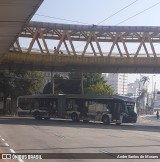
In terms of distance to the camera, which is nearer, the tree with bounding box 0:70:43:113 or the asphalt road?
the asphalt road

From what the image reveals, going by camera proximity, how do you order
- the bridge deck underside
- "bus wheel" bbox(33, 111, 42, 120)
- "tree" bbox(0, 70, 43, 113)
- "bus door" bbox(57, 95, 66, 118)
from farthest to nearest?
"tree" bbox(0, 70, 43, 113) → "bus wheel" bbox(33, 111, 42, 120) → "bus door" bbox(57, 95, 66, 118) → the bridge deck underside

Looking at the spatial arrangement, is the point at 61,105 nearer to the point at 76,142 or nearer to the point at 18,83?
the point at 18,83

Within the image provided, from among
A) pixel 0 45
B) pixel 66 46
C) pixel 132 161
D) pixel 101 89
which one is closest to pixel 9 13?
pixel 132 161

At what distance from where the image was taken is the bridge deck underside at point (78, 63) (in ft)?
171

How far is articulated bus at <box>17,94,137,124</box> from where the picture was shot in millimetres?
49344

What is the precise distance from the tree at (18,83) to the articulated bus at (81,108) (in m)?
18.1

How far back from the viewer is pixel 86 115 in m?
52.0

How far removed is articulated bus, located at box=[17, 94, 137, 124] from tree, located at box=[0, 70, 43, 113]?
59.2ft

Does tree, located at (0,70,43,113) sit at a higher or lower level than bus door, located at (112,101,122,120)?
higher

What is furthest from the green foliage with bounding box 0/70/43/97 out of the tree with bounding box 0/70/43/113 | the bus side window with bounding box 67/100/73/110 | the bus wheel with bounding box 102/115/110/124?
the bus wheel with bounding box 102/115/110/124

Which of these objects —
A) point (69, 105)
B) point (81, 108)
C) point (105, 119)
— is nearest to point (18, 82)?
point (69, 105)

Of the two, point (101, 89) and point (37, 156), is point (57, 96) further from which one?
point (37, 156)

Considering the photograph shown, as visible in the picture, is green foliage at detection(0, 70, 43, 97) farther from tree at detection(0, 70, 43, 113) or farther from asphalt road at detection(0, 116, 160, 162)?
asphalt road at detection(0, 116, 160, 162)

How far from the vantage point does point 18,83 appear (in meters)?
79.2
